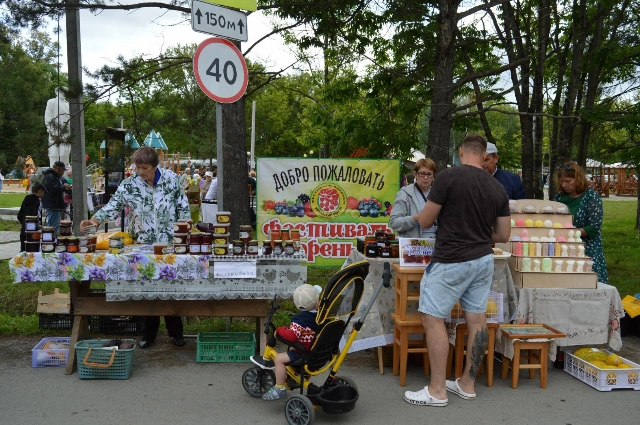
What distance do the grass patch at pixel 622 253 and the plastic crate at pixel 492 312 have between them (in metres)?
3.94

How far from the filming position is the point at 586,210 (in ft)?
20.0

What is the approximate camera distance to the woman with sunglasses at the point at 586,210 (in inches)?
239

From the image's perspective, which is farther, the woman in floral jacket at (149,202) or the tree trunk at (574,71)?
the tree trunk at (574,71)

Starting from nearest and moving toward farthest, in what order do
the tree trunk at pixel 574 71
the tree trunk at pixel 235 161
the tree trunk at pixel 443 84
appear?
the tree trunk at pixel 235 161 < the tree trunk at pixel 443 84 < the tree trunk at pixel 574 71

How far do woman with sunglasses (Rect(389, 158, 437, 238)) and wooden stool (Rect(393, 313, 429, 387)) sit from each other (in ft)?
2.47

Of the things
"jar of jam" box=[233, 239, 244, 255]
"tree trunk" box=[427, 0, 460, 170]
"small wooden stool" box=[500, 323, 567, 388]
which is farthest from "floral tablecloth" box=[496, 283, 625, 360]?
"tree trunk" box=[427, 0, 460, 170]

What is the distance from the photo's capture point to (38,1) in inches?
291

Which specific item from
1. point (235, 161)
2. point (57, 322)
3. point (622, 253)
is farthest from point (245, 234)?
point (622, 253)

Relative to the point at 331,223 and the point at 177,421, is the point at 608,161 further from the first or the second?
the point at 177,421

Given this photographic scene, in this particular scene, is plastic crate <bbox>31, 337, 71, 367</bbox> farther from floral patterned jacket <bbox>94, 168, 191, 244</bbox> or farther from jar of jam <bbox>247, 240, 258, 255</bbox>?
jar of jam <bbox>247, 240, 258, 255</bbox>

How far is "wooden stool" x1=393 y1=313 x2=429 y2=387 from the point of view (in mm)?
5137

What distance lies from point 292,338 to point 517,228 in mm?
2605

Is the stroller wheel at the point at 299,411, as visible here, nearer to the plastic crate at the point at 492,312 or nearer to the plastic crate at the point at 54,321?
the plastic crate at the point at 492,312

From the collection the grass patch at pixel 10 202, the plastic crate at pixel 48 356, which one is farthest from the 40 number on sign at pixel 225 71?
the grass patch at pixel 10 202
